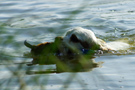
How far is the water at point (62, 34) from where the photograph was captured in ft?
11.8

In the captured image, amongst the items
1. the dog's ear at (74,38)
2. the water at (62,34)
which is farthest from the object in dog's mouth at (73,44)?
the water at (62,34)

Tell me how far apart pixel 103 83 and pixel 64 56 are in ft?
7.16

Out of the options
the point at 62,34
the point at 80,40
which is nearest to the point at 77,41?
the point at 80,40

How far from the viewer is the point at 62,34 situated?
163 inches

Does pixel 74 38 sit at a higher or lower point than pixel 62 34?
lower

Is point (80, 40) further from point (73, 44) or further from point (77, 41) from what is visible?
point (73, 44)

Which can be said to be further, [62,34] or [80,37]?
[80,37]

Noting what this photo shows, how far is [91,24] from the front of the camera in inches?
434

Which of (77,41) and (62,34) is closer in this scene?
(62,34)

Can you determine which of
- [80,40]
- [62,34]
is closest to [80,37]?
[80,40]

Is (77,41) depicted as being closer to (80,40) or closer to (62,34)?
(80,40)

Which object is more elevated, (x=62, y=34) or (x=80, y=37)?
(x=62, y=34)

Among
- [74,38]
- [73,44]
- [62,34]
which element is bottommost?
[73,44]

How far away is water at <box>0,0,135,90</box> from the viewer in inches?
142
